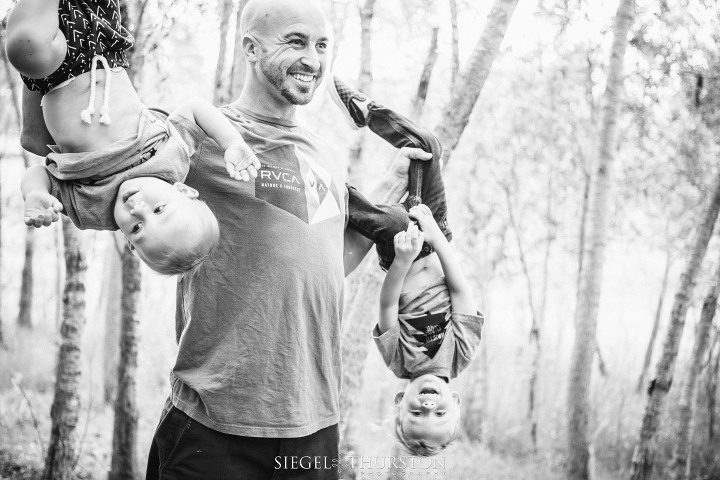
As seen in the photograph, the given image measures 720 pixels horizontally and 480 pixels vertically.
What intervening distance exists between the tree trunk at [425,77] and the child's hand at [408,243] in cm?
200

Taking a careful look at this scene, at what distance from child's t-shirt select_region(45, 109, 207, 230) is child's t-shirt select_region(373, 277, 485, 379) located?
115cm

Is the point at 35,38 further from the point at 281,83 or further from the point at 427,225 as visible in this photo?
the point at 427,225

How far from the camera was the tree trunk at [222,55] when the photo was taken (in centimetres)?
441

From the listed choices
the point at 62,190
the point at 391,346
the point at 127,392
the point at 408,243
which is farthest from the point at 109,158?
the point at 127,392

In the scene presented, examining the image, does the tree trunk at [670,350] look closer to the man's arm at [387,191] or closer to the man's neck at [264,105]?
the man's arm at [387,191]

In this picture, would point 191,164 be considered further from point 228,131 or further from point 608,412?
point 608,412

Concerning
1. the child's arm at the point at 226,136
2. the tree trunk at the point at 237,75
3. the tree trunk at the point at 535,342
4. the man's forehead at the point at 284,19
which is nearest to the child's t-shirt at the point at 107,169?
the child's arm at the point at 226,136

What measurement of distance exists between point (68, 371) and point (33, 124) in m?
2.78

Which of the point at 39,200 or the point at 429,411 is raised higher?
the point at 39,200

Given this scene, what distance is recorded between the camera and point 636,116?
7285 mm

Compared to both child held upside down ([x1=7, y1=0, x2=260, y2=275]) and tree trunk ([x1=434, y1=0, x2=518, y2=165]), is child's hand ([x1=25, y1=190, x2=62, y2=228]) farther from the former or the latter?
tree trunk ([x1=434, y1=0, x2=518, y2=165])

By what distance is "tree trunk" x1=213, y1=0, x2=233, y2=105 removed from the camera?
4.41 metres

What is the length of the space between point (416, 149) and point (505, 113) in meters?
5.77

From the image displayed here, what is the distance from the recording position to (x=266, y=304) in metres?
2.01
